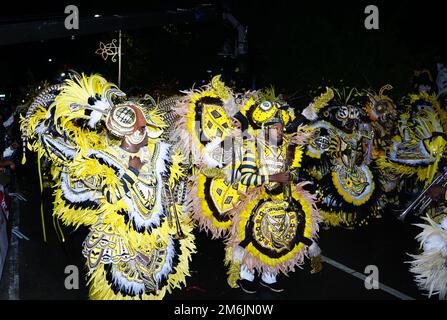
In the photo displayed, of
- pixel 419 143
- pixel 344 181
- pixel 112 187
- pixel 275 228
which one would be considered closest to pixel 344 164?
pixel 344 181

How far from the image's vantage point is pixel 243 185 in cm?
515

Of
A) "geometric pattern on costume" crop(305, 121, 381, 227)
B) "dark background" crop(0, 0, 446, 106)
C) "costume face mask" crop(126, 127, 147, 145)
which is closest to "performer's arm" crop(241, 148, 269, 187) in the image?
"costume face mask" crop(126, 127, 147, 145)

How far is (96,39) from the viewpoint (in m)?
19.2

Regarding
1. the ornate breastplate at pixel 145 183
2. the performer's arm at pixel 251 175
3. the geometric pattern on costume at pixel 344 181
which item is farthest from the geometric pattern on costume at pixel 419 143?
the ornate breastplate at pixel 145 183

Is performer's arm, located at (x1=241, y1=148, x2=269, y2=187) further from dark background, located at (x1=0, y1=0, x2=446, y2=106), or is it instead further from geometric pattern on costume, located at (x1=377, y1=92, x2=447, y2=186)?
dark background, located at (x1=0, y1=0, x2=446, y2=106)

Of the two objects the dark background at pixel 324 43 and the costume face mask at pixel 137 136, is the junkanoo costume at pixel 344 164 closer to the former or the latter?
the costume face mask at pixel 137 136

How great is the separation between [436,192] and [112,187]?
3.43m

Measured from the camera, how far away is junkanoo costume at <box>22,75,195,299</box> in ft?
13.8

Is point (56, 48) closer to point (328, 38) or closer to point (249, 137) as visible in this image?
point (328, 38)

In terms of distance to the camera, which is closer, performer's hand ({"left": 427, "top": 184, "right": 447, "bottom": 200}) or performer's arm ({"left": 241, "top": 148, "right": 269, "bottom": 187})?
performer's arm ({"left": 241, "top": 148, "right": 269, "bottom": 187})

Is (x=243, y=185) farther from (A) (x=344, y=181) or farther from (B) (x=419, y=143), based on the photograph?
(B) (x=419, y=143)

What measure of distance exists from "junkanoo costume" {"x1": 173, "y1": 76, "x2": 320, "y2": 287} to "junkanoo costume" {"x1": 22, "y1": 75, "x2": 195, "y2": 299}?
0.70 metres

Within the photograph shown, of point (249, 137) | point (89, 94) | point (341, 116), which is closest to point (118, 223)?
point (89, 94)

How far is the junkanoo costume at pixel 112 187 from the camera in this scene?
4.21 m
